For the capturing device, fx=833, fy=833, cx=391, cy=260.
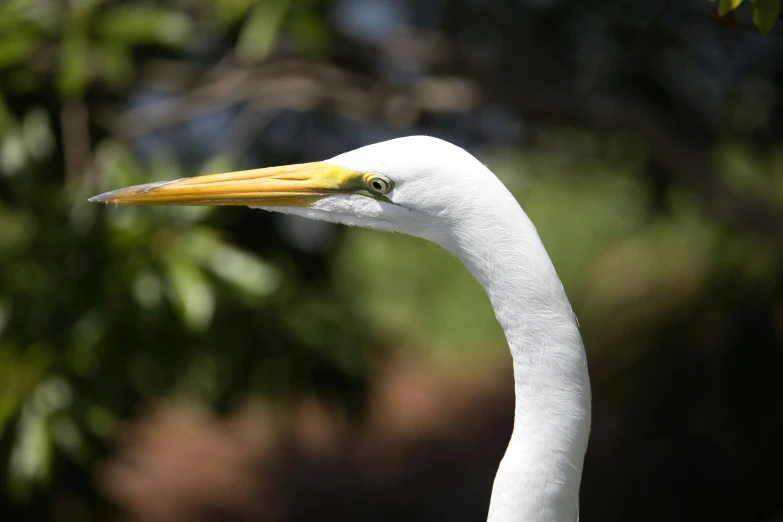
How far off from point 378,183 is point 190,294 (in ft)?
3.90

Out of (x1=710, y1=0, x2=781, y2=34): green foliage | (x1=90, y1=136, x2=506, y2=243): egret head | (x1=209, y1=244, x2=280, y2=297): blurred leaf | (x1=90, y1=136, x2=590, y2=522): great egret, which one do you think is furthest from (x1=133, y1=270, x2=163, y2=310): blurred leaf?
(x1=710, y1=0, x2=781, y2=34): green foliage

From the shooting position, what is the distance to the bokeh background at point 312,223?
8.39 feet

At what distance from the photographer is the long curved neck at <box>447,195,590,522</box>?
126cm

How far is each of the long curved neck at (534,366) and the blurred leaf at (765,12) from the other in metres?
0.50

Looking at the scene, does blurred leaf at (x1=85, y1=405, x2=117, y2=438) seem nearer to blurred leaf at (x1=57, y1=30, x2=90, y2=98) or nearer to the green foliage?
blurred leaf at (x1=57, y1=30, x2=90, y2=98)

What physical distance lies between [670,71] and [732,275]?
106 centimetres

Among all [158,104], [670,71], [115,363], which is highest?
[670,71]

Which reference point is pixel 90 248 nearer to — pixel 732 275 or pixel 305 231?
pixel 305 231

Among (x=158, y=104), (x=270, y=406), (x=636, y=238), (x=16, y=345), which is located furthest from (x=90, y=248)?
(x=636, y=238)

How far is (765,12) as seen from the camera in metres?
1.33

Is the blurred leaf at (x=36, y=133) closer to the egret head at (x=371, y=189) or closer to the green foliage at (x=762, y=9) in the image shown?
the egret head at (x=371, y=189)

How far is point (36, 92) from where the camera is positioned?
3217mm

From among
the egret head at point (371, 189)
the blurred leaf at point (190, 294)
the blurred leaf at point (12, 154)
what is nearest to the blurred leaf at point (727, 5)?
the egret head at point (371, 189)

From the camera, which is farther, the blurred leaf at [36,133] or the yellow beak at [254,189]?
the blurred leaf at [36,133]
